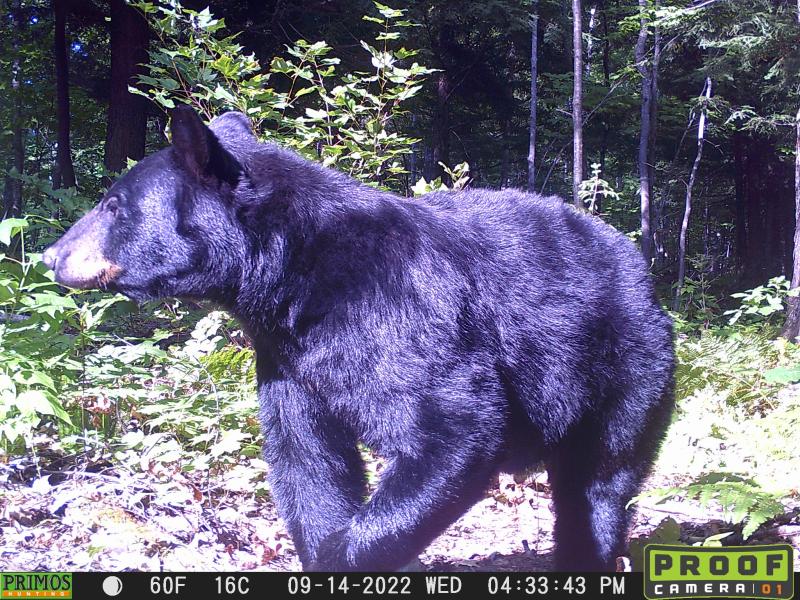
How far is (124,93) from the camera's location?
354 inches

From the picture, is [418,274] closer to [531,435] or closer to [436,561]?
[531,435]

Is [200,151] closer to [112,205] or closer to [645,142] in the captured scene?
[112,205]

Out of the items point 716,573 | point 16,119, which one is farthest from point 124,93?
point 716,573

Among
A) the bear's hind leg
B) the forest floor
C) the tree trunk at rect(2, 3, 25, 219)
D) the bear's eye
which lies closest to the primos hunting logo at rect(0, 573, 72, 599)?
the forest floor

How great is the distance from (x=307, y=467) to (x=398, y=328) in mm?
778

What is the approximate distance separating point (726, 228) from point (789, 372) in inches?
1099

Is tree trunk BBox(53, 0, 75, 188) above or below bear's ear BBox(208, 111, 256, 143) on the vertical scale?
above

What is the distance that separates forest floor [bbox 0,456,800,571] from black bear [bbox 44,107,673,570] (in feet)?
1.52

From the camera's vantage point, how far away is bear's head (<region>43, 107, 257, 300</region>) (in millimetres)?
2658

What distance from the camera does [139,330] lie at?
7492 mm

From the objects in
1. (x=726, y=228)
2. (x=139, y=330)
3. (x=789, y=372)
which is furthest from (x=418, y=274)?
(x=726, y=228)

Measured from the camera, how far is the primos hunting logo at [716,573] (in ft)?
8.20

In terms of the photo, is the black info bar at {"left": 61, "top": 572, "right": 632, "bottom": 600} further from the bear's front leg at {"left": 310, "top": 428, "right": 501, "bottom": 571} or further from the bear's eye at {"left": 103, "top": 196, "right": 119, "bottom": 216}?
the bear's eye at {"left": 103, "top": 196, "right": 119, "bottom": 216}

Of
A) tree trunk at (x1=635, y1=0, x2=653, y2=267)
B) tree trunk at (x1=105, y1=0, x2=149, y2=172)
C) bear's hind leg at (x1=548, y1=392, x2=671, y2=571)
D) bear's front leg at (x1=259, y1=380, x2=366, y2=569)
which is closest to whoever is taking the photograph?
bear's front leg at (x1=259, y1=380, x2=366, y2=569)
